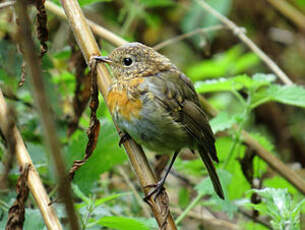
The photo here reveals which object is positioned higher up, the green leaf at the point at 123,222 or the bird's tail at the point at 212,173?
the bird's tail at the point at 212,173

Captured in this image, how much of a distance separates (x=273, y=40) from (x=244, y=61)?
1520 millimetres

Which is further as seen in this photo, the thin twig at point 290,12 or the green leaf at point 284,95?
the thin twig at point 290,12

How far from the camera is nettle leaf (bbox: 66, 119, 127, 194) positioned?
291 cm

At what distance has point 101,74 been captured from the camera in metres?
2.34

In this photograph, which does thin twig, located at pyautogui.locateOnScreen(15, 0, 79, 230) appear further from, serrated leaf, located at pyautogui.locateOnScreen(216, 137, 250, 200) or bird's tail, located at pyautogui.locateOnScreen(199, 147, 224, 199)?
serrated leaf, located at pyautogui.locateOnScreen(216, 137, 250, 200)

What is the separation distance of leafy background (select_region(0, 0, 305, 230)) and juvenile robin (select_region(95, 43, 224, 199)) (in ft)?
0.62

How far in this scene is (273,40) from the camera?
6.96 meters

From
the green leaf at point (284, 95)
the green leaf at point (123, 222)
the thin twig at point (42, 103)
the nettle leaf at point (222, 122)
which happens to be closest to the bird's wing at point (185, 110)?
the nettle leaf at point (222, 122)

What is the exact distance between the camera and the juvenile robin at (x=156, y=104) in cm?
272

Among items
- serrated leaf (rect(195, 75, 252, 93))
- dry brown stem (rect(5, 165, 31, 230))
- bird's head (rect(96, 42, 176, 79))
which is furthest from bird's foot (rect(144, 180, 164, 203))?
serrated leaf (rect(195, 75, 252, 93))

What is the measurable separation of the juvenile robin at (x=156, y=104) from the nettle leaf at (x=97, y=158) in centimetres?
28

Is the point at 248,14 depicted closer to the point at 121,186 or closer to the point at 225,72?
the point at 225,72

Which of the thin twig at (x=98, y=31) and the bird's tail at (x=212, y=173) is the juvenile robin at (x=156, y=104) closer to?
the bird's tail at (x=212, y=173)

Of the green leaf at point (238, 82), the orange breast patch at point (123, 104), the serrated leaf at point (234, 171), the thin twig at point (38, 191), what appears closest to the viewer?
the thin twig at point (38, 191)
